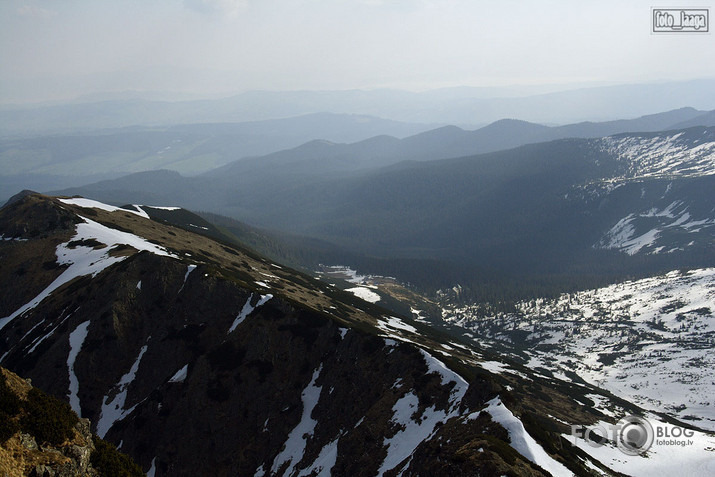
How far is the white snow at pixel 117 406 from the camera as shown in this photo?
2625 inches

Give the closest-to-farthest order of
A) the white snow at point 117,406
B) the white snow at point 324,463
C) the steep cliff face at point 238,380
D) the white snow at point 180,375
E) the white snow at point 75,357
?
the steep cliff face at point 238,380, the white snow at point 324,463, the white snow at point 117,406, the white snow at point 75,357, the white snow at point 180,375

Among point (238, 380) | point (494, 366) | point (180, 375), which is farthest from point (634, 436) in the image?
point (180, 375)

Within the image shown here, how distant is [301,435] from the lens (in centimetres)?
→ 6050

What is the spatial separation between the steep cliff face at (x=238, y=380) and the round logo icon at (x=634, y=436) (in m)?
11.9

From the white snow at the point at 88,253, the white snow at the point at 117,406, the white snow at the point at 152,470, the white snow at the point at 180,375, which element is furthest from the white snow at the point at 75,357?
the white snow at the point at 88,253

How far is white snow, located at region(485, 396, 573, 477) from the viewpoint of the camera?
36938 mm

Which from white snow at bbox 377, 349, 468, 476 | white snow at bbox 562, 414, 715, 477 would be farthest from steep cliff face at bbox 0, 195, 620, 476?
white snow at bbox 562, 414, 715, 477

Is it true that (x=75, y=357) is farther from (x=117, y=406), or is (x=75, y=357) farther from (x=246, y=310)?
(x=246, y=310)

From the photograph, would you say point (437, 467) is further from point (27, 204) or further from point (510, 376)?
point (27, 204)

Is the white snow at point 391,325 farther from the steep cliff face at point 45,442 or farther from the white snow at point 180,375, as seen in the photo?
the steep cliff face at point 45,442

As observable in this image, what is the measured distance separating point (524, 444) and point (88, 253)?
10300 centimetres

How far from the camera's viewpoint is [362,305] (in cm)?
14562

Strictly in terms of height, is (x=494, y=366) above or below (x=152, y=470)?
below

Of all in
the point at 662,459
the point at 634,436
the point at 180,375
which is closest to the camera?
the point at 180,375
